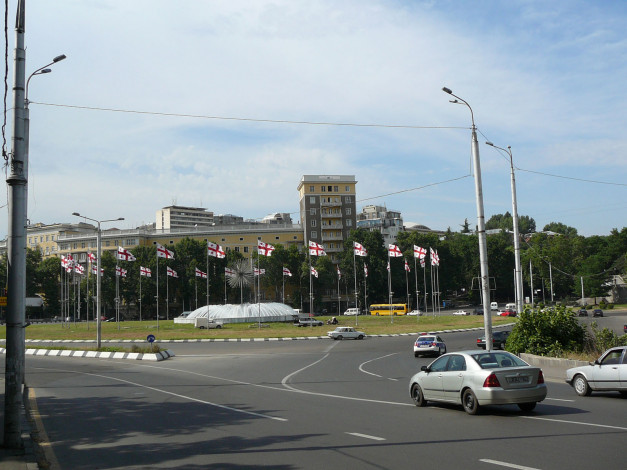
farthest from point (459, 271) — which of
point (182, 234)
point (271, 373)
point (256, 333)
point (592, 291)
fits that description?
point (271, 373)

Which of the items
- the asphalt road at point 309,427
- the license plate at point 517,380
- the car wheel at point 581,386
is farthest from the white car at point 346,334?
the license plate at point 517,380

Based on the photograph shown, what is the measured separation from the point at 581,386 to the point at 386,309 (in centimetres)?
9278

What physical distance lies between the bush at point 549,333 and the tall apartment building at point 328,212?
97.3 metres

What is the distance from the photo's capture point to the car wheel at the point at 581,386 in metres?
15.4

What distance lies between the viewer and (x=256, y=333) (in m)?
61.3

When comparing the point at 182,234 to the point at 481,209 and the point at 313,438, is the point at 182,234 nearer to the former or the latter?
the point at 481,209

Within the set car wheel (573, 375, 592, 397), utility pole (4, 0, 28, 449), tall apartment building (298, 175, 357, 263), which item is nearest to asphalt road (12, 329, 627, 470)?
car wheel (573, 375, 592, 397)

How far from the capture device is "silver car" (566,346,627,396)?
47.6 ft

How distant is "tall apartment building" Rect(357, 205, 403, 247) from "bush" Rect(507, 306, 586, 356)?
130678 millimetres

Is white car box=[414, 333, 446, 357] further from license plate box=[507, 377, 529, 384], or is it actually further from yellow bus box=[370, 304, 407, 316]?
yellow bus box=[370, 304, 407, 316]

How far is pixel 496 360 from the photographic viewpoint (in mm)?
12688

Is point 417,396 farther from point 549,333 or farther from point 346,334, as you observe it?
point 346,334

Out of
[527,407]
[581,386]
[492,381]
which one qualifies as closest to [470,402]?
[492,381]

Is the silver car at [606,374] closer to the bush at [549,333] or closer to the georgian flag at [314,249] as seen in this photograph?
the bush at [549,333]
